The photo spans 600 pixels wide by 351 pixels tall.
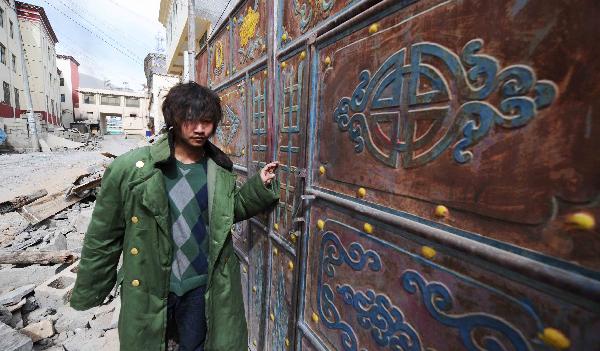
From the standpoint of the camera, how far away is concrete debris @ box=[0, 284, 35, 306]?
122 inches

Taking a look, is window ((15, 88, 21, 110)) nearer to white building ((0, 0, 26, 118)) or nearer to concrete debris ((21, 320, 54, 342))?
white building ((0, 0, 26, 118))

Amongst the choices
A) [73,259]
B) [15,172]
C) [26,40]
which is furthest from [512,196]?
[26,40]

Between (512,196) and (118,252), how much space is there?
1.87 m

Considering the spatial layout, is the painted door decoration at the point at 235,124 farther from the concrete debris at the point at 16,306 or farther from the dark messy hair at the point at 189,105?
the concrete debris at the point at 16,306

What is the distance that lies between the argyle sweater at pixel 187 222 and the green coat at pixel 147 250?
51mm

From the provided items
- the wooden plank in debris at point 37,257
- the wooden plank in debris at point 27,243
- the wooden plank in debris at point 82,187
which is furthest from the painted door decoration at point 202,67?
the wooden plank in debris at point 82,187

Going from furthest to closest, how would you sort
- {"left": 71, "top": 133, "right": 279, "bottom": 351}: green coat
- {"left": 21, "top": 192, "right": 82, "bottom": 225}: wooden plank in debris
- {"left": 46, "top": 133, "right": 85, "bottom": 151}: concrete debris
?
{"left": 46, "top": 133, "right": 85, "bottom": 151}: concrete debris, {"left": 21, "top": 192, "right": 82, "bottom": 225}: wooden plank in debris, {"left": 71, "top": 133, "right": 279, "bottom": 351}: green coat

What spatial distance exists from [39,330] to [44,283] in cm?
99

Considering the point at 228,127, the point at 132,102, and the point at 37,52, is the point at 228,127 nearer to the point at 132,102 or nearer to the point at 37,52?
the point at 37,52

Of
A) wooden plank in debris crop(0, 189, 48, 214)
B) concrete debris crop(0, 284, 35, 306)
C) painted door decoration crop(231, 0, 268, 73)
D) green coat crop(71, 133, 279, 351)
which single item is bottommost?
concrete debris crop(0, 284, 35, 306)

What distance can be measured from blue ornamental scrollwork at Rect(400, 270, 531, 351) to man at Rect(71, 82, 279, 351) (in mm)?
1063

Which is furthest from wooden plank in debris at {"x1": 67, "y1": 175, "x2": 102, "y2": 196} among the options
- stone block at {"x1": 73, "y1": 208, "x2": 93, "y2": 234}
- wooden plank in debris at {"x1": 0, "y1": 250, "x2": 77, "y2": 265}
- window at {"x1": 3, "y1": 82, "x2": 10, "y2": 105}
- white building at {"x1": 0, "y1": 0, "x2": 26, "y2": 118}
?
window at {"x1": 3, "y1": 82, "x2": 10, "y2": 105}

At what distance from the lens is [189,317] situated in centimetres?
174

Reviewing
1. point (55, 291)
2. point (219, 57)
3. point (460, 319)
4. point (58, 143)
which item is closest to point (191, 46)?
point (219, 57)
